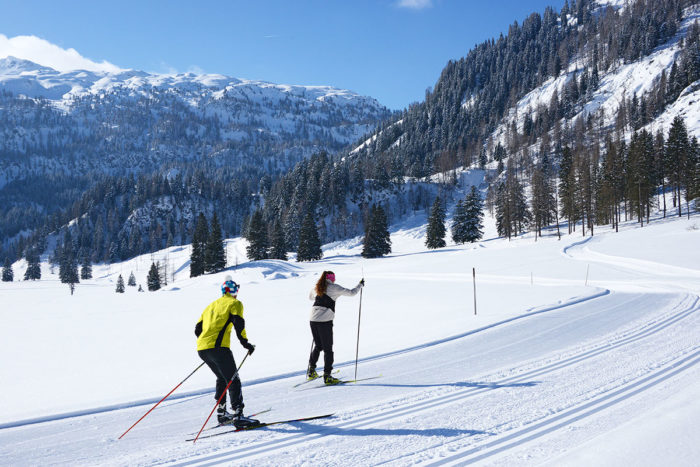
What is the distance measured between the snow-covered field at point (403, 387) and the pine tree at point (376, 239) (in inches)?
1785

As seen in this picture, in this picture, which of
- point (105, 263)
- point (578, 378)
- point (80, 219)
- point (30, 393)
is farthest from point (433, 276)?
point (80, 219)

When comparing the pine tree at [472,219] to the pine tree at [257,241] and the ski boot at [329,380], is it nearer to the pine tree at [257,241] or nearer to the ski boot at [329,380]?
the pine tree at [257,241]

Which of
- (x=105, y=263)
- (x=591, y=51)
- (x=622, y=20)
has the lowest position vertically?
(x=105, y=263)

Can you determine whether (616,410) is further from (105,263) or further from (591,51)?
(591,51)

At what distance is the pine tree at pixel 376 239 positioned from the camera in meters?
63.3

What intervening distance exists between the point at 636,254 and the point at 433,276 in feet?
57.0

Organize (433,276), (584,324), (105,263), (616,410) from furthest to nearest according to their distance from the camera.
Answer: (105,263) < (433,276) < (584,324) < (616,410)

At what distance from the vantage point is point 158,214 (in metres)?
161

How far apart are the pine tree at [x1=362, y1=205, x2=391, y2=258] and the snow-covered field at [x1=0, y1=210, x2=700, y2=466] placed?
4535 cm

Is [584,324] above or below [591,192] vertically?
below

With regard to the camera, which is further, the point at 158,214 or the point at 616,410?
the point at 158,214

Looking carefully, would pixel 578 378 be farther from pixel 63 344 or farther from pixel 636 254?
pixel 636 254

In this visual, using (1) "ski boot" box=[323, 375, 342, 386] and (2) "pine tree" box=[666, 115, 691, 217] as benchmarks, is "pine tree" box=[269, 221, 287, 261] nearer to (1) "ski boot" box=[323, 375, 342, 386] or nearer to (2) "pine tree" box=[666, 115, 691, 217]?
(1) "ski boot" box=[323, 375, 342, 386]

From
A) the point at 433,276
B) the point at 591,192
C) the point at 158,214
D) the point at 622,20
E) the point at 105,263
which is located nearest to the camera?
the point at 433,276
